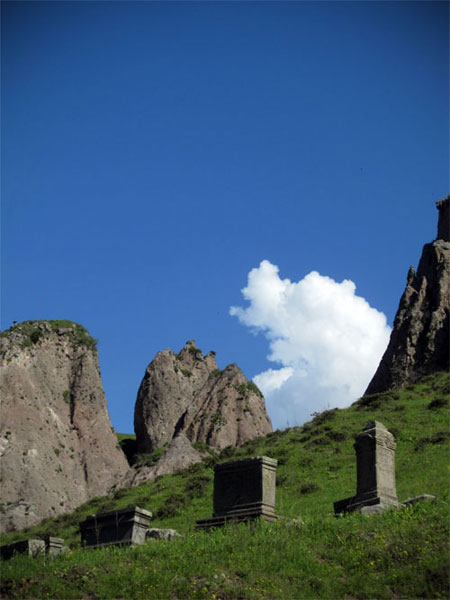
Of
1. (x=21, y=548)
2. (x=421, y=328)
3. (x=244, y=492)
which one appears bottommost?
(x=21, y=548)

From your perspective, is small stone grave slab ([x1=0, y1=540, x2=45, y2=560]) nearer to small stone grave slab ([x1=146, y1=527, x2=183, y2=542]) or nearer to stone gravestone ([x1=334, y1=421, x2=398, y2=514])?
small stone grave slab ([x1=146, y1=527, x2=183, y2=542])

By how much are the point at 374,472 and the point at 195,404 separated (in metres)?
42.7

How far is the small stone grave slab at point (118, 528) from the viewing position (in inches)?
568

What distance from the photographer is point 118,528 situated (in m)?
14.9

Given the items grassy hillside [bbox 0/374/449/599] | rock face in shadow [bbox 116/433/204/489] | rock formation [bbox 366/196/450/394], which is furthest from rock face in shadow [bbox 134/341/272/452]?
grassy hillside [bbox 0/374/449/599]

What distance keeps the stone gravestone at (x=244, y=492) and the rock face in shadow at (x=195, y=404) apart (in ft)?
123

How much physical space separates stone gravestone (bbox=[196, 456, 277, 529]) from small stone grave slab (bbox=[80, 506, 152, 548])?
128 cm

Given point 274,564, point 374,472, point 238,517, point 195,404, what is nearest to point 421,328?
point 195,404

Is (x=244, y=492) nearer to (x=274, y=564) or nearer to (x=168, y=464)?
(x=274, y=564)

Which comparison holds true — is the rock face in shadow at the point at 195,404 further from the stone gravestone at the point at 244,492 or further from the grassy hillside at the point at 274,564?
the grassy hillside at the point at 274,564

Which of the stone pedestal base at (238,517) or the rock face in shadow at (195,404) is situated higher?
the rock face in shadow at (195,404)

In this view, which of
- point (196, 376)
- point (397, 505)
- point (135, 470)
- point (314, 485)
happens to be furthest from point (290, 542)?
point (196, 376)

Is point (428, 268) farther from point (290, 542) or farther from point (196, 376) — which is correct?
point (290, 542)

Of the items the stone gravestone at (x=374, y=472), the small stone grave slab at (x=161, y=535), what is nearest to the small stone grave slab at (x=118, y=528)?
the small stone grave slab at (x=161, y=535)
